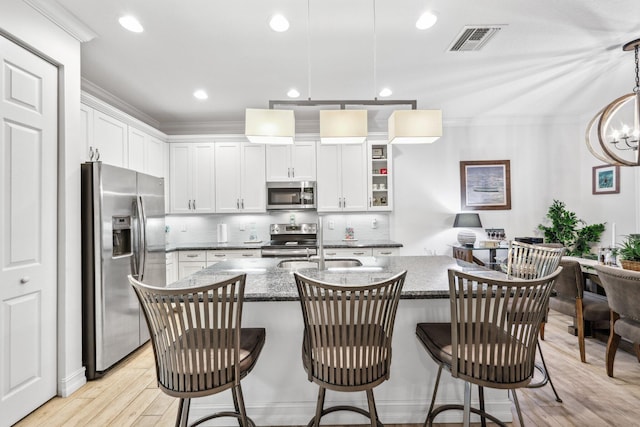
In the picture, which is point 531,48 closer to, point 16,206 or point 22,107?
point 22,107

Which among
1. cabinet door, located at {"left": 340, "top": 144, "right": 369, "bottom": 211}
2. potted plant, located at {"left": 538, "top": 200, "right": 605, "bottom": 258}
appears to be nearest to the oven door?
cabinet door, located at {"left": 340, "top": 144, "right": 369, "bottom": 211}

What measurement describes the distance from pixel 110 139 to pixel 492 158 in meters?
5.14

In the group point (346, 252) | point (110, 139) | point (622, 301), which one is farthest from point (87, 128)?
point (622, 301)

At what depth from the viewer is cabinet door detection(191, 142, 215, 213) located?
4812 millimetres

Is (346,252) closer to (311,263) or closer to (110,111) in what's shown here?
(311,263)

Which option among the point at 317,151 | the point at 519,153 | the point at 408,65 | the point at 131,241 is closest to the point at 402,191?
the point at 317,151

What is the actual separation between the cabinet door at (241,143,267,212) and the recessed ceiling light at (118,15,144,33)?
7.57ft

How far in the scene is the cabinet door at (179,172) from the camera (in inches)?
189

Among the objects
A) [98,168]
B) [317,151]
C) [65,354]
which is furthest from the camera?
[317,151]

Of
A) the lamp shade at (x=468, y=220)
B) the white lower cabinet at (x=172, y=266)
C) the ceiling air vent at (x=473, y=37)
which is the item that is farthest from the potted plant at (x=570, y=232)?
the white lower cabinet at (x=172, y=266)

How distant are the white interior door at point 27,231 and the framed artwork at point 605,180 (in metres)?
6.41

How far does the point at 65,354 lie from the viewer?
2410 millimetres

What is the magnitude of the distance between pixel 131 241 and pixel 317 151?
2.69 meters

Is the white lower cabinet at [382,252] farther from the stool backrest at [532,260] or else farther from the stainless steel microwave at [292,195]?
the stool backrest at [532,260]
